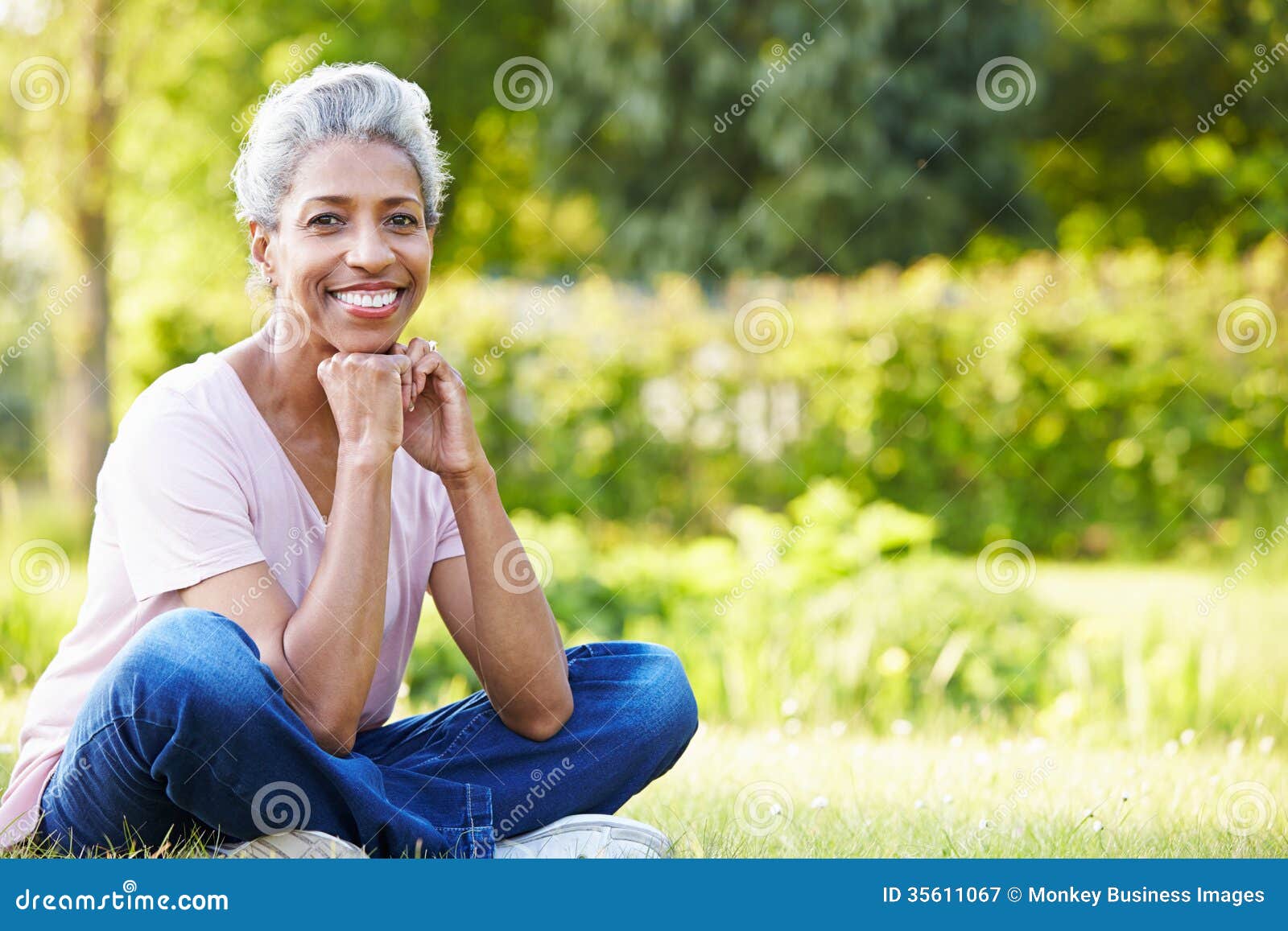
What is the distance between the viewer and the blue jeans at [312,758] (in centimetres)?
241

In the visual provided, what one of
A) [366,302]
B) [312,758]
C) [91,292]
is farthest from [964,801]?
[91,292]

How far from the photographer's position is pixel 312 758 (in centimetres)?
253

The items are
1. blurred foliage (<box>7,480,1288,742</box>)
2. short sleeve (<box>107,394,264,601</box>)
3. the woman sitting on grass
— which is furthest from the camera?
blurred foliage (<box>7,480,1288,742</box>)

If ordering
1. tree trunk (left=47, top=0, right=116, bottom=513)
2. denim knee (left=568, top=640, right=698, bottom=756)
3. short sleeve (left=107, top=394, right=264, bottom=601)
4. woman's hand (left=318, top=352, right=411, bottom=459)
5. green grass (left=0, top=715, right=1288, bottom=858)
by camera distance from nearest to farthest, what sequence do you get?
short sleeve (left=107, top=394, right=264, bottom=601) → woman's hand (left=318, top=352, right=411, bottom=459) → denim knee (left=568, top=640, right=698, bottom=756) → green grass (left=0, top=715, right=1288, bottom=858) → tree trunk (left=47, top=0, right=116, bottom=513)

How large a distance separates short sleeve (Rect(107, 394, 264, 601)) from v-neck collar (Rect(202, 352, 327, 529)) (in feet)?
0.44

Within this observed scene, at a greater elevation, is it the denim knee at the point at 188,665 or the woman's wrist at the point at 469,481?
the woman's wrist at the point at 469,481

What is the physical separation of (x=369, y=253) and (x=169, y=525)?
27.3 inches

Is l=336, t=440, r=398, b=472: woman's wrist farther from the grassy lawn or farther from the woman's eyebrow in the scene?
the grassy lawn

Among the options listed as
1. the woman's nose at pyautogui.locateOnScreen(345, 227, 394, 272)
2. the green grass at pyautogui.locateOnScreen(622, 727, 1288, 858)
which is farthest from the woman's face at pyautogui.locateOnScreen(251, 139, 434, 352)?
the green grass at pyautogui.locateOnScreen(622, 727, 1288, 858)

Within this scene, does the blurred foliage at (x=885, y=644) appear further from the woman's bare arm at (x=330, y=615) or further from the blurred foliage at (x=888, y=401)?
the woman's bare arm at (x=330, y=615)

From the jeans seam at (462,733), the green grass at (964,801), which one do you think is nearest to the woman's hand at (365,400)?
the jeans seam at (462,733)

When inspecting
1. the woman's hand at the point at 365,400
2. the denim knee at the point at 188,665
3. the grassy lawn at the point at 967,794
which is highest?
the woman's hand at the point at 365,400

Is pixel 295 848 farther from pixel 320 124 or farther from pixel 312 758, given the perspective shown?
pixel 320 124

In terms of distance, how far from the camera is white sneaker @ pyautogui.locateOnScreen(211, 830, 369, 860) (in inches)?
103
